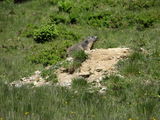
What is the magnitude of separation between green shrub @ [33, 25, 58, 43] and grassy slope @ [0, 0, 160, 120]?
1.13 ft

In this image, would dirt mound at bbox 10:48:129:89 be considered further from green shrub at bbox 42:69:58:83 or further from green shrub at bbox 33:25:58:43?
green shrub at bbox 33:25:58:43

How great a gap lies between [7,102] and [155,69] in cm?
548

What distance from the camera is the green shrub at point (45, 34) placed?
18.4m

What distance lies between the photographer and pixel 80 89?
10570 mm

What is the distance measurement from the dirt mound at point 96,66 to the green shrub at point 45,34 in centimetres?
519

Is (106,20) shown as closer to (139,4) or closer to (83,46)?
(139,4)

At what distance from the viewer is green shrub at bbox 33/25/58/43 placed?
1841cm

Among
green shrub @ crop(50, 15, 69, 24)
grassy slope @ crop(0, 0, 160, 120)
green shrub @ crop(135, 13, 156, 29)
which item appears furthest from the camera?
green shrub @ crop(50, 15, 69, 24)

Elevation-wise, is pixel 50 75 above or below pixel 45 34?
above

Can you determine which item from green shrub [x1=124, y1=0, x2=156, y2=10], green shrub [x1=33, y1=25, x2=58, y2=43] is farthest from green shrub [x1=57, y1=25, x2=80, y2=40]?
green shrub [x1=124, y1=0, x2=156, y2=10]

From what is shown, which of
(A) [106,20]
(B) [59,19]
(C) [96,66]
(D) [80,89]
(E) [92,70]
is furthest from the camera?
(B) [59,19]

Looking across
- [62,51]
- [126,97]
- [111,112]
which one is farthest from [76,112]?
[62,51]

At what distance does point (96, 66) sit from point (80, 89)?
2.01 m

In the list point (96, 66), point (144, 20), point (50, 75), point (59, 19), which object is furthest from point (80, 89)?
point (59, 19)
